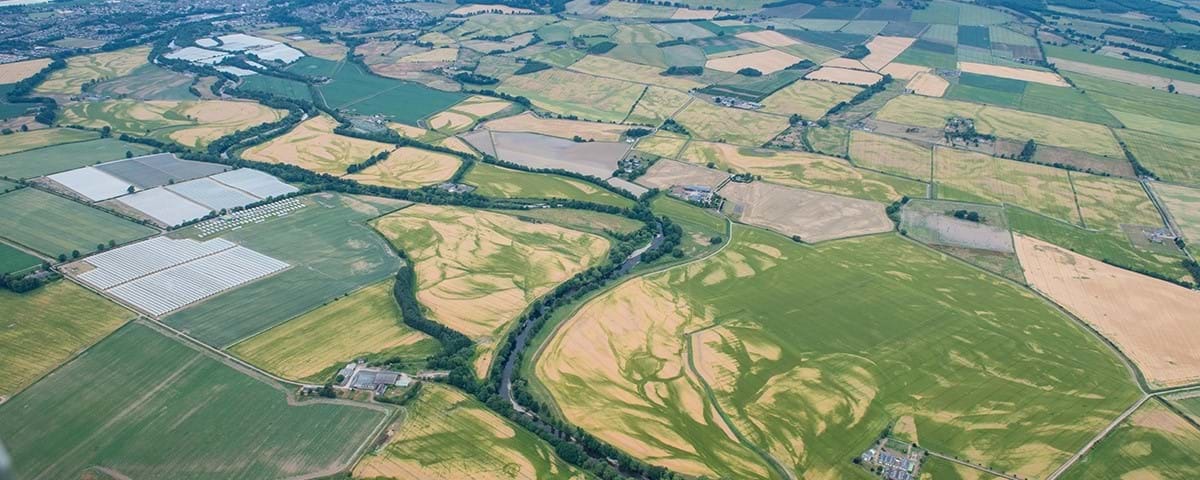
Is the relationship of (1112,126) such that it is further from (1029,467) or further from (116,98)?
(116,98)

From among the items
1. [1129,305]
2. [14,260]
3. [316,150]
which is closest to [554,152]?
[316,150]

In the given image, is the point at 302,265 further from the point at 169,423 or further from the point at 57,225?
the point at 57,225

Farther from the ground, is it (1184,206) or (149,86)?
(149,86)

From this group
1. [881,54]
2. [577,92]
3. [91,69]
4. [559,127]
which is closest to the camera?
[559,127]

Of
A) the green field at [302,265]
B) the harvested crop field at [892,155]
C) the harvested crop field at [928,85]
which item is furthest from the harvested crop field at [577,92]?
the harvested crop field at [928,85]

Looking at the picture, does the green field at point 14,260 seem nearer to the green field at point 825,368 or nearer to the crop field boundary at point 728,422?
the green field at point 825,368
